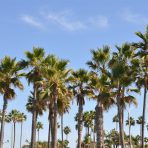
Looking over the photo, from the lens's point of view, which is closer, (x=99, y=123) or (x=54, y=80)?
(x=54, y=80)

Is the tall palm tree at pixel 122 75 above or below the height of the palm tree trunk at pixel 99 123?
above

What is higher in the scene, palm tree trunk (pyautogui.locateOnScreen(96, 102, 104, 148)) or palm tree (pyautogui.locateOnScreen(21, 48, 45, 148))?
palm tree (pyautogui.locateOnScreen(21, 48, 45, 148))

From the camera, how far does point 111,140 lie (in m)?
114

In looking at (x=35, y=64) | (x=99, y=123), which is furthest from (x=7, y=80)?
(x=99, y=123)

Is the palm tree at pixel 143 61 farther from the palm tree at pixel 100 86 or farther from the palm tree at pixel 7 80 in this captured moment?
the palm tree at pixel 7 80

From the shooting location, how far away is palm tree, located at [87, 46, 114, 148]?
37.0 metres

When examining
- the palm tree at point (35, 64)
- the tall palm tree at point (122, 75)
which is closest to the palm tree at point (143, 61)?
the tall palm tree at point (122, 75)

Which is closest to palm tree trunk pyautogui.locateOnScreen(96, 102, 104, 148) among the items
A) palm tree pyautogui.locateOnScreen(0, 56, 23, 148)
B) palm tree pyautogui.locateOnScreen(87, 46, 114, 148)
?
palm tree pyautogui.locateOnScreen(87, 46, 114, 148)

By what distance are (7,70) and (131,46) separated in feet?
39.4

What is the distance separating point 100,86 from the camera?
38.2 metres

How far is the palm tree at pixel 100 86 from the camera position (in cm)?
3700

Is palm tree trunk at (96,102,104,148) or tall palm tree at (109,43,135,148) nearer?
tall palm tree at (109,43,135,148)

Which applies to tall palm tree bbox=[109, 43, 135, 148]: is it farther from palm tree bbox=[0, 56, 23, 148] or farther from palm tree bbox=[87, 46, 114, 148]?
palm tree bbox=[0, 56, 23, 148]

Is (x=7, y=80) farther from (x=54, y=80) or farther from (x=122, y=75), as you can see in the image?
(x=122, y=75)
